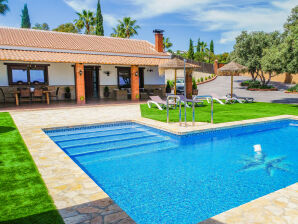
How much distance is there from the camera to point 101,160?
6.58 metres

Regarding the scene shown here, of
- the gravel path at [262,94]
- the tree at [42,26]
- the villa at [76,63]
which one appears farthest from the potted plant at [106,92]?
the tree at [42,26]

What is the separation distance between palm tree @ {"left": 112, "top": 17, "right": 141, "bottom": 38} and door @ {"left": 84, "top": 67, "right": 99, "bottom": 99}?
25.4 meters

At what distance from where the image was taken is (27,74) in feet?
60.6

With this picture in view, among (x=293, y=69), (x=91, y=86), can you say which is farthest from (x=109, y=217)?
(x=91, y=86)

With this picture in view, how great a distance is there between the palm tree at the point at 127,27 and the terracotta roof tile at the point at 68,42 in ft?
67.3

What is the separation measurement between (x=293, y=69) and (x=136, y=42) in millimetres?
16064

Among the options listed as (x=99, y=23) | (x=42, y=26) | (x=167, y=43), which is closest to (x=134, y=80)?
(x=99, y=23)

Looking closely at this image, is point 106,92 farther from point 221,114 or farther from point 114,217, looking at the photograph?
point 114,217

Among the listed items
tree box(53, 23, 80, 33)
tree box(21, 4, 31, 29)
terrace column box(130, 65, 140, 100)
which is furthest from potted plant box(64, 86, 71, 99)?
tree box(21, 4, 31, 29)

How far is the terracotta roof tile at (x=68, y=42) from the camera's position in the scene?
18.8 meters

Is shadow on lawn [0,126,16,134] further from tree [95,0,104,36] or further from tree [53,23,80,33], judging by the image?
tree [53,23,80,33]

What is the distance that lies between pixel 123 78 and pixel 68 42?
5.61 metres

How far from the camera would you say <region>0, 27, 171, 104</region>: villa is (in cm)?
1730

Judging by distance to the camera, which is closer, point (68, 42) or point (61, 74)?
point (61, 74)
